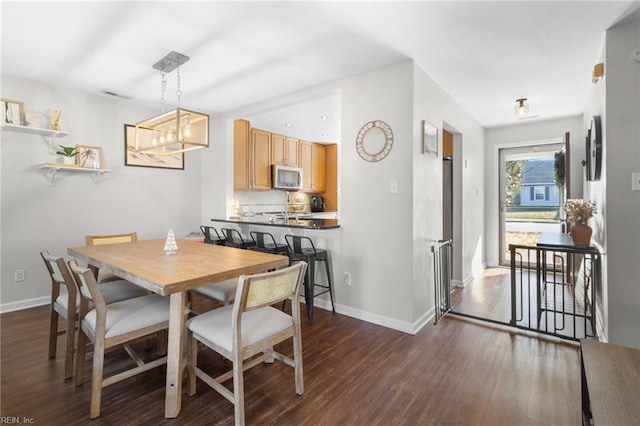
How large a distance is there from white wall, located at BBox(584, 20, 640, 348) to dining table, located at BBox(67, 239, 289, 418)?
2.41 meters

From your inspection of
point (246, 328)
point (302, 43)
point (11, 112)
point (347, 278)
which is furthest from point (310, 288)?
point (11, 112)

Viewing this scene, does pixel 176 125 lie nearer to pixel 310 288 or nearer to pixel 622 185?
pixel 310 288

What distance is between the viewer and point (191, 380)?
1.87m

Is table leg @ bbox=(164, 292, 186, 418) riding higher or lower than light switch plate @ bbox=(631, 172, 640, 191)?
lower

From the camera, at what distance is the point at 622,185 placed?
222 centimetres

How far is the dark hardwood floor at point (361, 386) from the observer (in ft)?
5.58

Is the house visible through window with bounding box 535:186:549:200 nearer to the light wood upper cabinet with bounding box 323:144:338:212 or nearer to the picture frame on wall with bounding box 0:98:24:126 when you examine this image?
the light wood upper cabinet with bounding box 323:144:338:212

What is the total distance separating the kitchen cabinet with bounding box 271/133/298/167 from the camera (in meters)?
5.47

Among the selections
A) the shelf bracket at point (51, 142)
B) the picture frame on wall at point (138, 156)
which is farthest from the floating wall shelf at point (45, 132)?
the picture frame on wall at point (138, 156)

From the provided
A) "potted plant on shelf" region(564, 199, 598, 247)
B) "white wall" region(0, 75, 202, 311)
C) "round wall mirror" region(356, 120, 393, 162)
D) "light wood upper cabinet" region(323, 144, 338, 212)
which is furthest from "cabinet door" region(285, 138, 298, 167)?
"potted plant on shelf" region(564, 199, 598, 247)

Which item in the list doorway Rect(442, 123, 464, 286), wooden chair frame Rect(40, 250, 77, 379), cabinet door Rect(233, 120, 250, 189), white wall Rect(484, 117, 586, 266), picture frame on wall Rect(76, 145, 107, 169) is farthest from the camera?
cabinet door Rect(233, 120, 250, 189)

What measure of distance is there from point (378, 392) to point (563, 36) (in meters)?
2.91

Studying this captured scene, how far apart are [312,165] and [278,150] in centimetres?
111

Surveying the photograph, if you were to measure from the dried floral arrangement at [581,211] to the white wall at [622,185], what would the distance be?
306 millimetres
